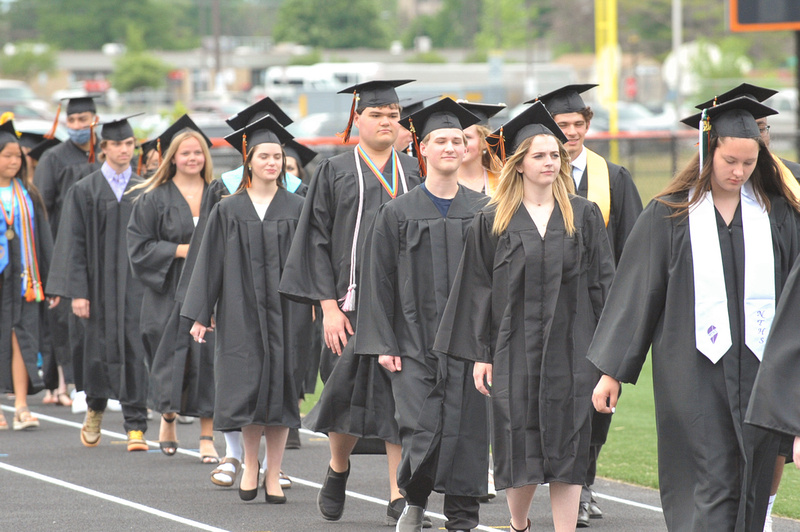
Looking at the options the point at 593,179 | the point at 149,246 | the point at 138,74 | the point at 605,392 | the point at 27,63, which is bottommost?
the point at 605,392

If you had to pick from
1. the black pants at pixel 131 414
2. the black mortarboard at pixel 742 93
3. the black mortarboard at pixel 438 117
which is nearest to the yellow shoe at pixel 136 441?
the black pants at pixel 131 414

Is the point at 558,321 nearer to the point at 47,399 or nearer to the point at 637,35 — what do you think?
the point at 47,399

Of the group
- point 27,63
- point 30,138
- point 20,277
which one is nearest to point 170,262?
point 20,277

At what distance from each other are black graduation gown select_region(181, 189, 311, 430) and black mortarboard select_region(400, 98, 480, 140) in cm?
127

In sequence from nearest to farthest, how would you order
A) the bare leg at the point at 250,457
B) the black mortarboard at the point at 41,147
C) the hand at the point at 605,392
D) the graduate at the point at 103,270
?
1. the hand at the point at 605,392
2. the bare leg at the point at 250,457
3. the graduate at the point at 103,270
4. the black mortarboard at the point at 41,147

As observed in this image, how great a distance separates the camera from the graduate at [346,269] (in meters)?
6.11

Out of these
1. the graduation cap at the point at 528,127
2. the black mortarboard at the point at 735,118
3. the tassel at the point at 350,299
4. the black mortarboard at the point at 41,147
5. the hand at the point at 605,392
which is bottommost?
the hand at the point at 605,392

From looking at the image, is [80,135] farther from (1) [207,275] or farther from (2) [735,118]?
(2) [735,118]

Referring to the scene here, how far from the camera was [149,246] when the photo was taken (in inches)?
316

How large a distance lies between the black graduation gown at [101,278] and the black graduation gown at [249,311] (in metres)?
1.85

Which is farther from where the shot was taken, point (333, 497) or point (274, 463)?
point (274, 463)

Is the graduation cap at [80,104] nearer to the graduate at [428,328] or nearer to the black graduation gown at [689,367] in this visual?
the graduate at [428,328]

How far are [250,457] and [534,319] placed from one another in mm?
2226

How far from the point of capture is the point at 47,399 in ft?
34.2
